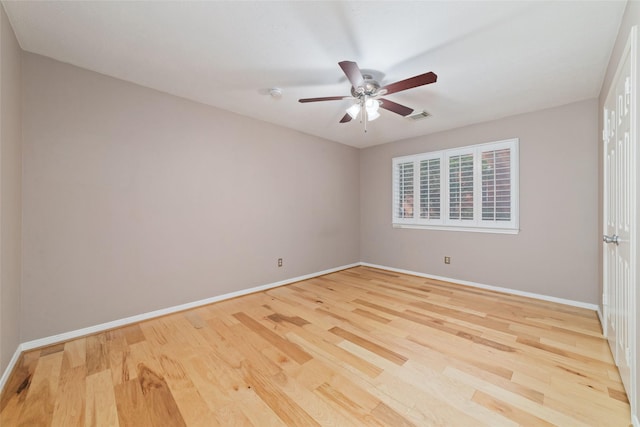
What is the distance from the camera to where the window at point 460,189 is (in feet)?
11.9

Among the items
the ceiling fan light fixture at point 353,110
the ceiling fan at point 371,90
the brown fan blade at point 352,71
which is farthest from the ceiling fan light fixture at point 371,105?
the brown fan blade at point 352,71

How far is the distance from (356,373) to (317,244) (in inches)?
111

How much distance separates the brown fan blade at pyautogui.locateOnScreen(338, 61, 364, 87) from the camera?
6.02ft

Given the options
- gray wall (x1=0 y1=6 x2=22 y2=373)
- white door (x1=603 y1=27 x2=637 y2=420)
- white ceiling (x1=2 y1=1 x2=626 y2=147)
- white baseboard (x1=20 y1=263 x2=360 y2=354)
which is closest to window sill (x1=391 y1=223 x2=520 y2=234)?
white door (x1=603 y1=27 x2=637 y2=420)

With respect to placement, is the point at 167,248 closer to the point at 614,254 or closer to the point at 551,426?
the point at 551,426

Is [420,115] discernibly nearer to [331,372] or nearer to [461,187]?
[461,187]

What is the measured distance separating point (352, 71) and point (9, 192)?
262 cm

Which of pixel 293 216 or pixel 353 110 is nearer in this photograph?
pixel 353 110

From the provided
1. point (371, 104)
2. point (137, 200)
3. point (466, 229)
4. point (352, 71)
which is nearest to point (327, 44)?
point (352, 71)

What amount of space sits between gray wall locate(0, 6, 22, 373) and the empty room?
0.10ft

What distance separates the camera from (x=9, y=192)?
1863mm

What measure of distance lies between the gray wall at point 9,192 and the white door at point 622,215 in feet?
12.4

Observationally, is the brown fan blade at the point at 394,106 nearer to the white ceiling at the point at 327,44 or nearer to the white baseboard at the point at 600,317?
the white ceiling at the point at 327,44

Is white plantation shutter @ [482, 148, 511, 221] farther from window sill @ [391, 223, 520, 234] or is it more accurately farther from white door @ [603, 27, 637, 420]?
white door @ [603, 27, 637, 420]
